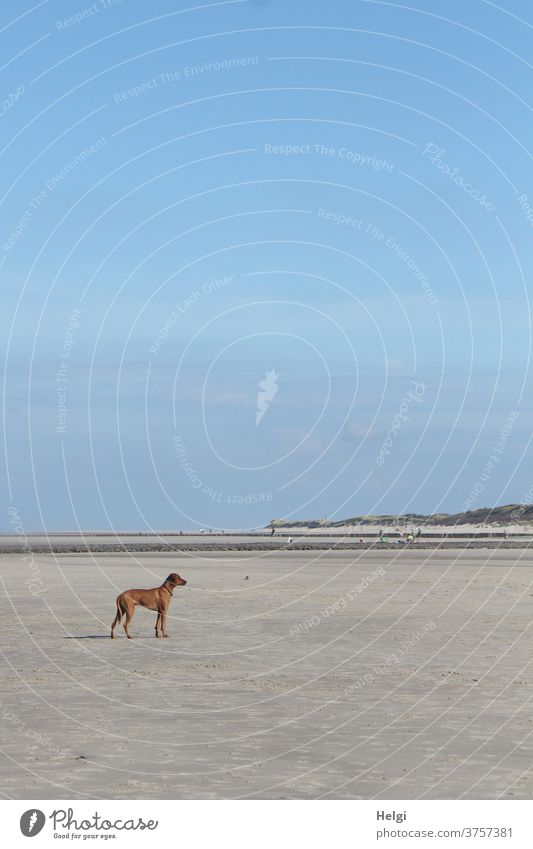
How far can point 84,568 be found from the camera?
5731cm

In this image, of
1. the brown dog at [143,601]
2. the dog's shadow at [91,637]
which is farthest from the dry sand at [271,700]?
the brown dog at [143,601]

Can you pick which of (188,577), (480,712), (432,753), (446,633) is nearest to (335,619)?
(446,633)

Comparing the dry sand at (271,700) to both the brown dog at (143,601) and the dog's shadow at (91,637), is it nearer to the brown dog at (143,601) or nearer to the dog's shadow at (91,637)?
the dog's shadow at (91,637)

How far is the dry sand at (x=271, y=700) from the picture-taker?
12.3m

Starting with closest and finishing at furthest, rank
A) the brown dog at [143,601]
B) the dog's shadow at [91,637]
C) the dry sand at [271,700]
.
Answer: the dry sand at [271,700] < the brown dog at [143,601] < the dog's shadow at [91,637]

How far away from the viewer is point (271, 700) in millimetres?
17172

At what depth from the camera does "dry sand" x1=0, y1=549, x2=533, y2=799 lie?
40.3ft

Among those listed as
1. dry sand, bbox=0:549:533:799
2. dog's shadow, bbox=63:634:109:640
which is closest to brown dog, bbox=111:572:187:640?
dog's shadow, bbox=63:634:109:640

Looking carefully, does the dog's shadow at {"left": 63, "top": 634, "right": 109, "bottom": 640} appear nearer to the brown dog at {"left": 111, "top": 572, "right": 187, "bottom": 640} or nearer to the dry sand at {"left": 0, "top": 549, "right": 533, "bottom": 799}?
the dry sand at {"left": 0, "top": 549, "right": 533, "bottom": 799}

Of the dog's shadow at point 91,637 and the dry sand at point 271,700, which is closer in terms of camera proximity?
the dry sand at point 271,700

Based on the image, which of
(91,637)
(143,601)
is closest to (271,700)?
(143,601)
